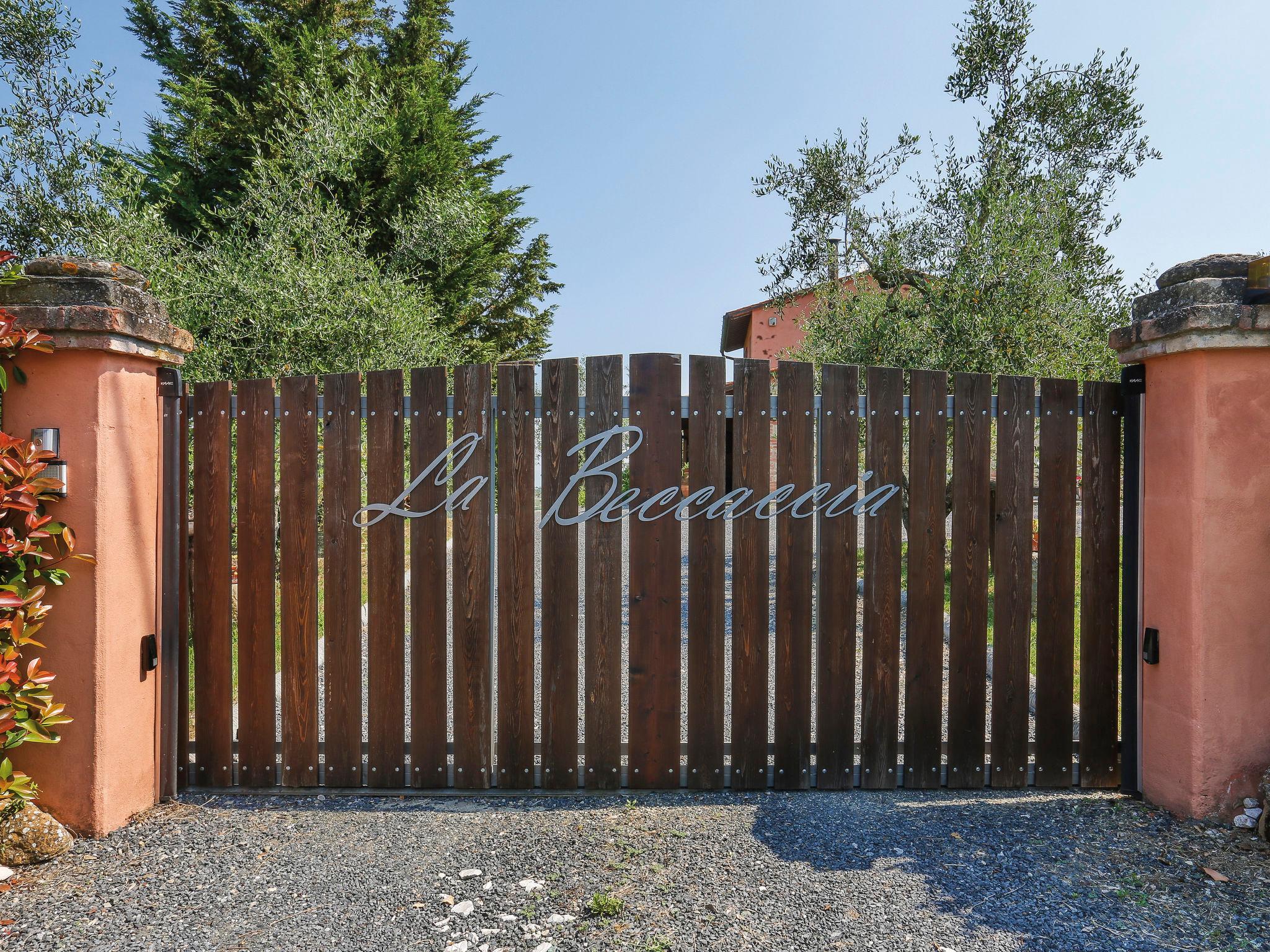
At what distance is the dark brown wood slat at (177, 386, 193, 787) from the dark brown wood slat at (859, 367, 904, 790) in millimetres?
3433

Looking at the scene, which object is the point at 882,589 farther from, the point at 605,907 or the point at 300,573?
the point at 300,573

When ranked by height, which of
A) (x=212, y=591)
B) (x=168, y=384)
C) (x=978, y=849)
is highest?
(x=168, y=384)

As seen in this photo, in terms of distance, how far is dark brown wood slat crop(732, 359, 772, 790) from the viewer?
136 inches

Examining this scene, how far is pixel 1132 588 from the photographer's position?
3467 millimetres

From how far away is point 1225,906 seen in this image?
256cm

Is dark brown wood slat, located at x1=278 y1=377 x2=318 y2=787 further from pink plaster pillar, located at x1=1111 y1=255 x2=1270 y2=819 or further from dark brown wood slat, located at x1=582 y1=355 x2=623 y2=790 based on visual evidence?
pink plaster pillar, located at x1=1111 y1=255 x2=1270 y2=819

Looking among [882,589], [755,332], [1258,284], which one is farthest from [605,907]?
[755,332]

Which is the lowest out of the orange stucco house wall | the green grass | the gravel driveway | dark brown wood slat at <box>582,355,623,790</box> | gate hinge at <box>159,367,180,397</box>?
the gravel driveway

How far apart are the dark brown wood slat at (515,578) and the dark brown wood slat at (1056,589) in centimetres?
258

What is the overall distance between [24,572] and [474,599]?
6.32 feet

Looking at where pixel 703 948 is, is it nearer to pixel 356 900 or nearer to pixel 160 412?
pixel 356 900

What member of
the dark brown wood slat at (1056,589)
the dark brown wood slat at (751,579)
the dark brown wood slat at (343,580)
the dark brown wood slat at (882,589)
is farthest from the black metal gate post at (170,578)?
the dark brown wood slat at (1056,589)

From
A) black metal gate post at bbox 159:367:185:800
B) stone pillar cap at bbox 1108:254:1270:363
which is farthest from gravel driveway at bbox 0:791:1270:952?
stone pillar cap at bbox 1108:254:1270:363

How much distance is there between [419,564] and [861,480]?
2.30 metres
